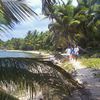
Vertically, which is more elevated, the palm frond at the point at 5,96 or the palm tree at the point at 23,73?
the palm tree at the point at 23,73

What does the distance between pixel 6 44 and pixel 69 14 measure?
38.3m

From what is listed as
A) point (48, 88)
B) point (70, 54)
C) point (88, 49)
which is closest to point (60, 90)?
point (48, 88)

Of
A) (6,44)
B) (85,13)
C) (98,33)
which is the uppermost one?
(85,13)

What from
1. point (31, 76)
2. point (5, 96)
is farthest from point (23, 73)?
point (5, 96)

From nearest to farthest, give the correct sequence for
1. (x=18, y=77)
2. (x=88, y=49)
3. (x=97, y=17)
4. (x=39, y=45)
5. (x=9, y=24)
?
(x=18, y=77)
(x=9, y=24)
(x=97, y=17)
(x=88, y=49)
(x=39, y=45)

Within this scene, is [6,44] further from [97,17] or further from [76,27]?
[76,27]

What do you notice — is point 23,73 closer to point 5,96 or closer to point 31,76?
point 31,76

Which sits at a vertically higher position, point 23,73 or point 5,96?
point 23,73

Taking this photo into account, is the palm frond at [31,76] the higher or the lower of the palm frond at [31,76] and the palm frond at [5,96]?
the higher

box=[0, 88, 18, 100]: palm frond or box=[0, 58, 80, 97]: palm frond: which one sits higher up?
box=[0, 58, 80, 97]: palm frond

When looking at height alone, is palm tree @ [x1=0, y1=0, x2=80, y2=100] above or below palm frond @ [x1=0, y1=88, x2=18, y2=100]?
above

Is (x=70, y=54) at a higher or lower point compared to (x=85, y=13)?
lower

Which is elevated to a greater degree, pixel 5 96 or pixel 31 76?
pixel 31 76

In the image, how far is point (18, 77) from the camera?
3598mm
